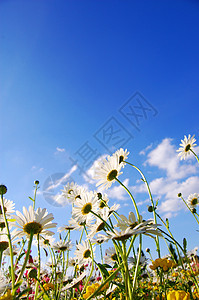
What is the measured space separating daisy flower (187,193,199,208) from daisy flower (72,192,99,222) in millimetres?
1970

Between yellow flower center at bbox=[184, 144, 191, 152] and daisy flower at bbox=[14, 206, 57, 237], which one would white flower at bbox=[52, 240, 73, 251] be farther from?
yellow flower center at bbox=[184, 144, 191, 152]

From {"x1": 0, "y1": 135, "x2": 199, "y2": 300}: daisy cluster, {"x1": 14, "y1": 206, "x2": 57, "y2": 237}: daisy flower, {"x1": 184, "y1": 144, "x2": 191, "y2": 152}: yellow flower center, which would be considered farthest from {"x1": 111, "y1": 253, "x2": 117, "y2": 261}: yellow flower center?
{"x1": 184, "y1": 144, "x2": 191, "y2": 152}: yellow flower center

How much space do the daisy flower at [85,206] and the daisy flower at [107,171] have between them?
0.88ft

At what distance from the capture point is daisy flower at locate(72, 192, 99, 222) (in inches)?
42.1

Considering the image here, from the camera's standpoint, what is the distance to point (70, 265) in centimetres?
206

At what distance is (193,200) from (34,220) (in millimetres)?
2405

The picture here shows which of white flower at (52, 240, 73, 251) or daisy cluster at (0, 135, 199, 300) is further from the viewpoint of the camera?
white flower at (52, 240, 73, 251)

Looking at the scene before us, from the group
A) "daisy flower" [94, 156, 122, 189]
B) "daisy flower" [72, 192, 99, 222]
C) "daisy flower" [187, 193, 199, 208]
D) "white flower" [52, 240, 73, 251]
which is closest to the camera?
"daisy flower" [72, 192, 99, 222]

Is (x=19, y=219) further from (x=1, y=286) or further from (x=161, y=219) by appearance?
(x=161, y=219)

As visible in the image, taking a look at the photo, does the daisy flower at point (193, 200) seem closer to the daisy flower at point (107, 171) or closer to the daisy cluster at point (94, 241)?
the daisy cluster at point (94, 241)

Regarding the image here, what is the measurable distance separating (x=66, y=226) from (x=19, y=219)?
107 centimetres

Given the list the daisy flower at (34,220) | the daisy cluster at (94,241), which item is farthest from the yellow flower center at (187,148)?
the daisy flower at (34,220)

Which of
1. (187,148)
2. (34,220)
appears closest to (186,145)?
(187,148)

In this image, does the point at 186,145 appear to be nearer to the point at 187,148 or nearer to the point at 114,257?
the point at 187,148
